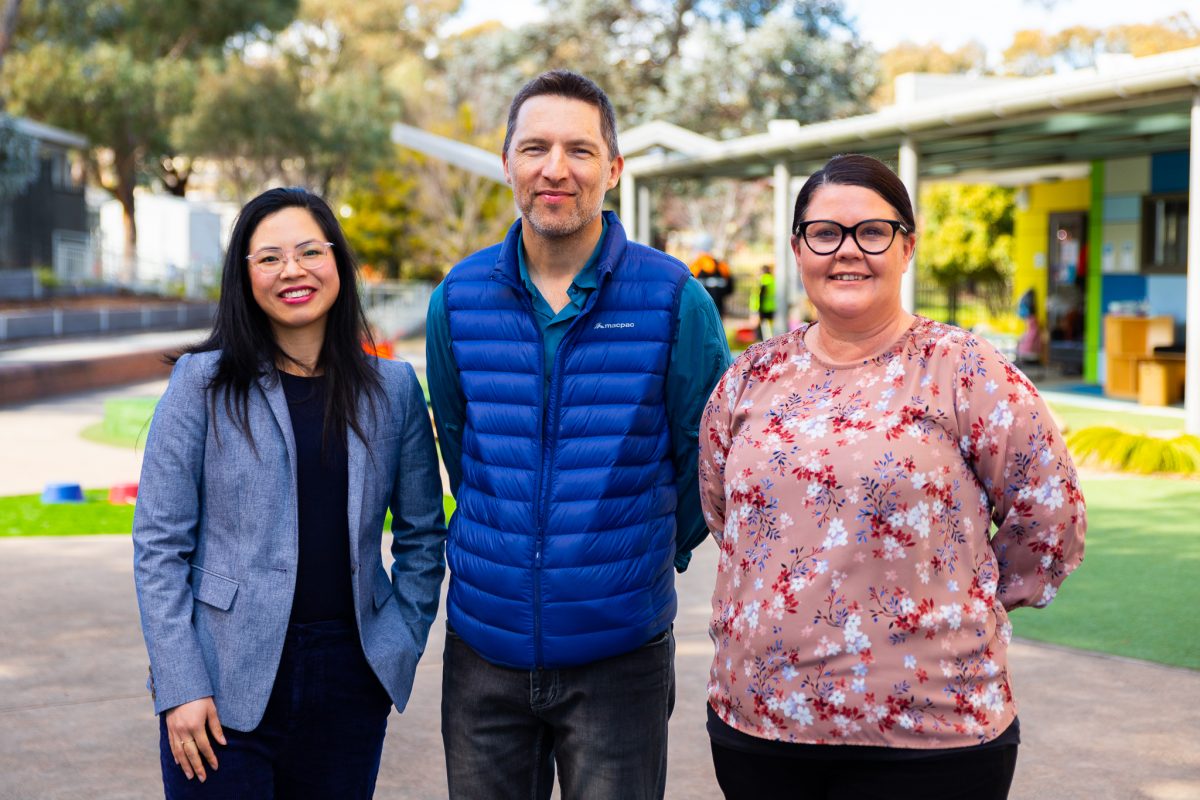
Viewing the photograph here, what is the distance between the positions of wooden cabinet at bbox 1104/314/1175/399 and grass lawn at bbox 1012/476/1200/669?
717 cm

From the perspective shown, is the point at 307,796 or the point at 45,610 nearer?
the point at 307,796

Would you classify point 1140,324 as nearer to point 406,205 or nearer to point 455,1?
point 406,205

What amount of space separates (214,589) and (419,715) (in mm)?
2462

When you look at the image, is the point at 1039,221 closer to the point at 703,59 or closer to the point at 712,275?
the point at 712,275

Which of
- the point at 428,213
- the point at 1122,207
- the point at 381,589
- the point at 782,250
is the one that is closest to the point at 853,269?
the point at 381,589

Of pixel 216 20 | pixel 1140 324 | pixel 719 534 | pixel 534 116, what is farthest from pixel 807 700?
pixel 216 20

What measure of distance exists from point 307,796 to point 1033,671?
145 inches

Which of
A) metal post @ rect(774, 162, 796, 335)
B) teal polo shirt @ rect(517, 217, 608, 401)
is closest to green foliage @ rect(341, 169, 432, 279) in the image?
metal post @ rect(774, 162, 796, 335)

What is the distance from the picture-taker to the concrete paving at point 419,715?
4.26 m

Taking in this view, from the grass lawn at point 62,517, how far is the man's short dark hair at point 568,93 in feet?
18.6

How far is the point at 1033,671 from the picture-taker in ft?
18.1

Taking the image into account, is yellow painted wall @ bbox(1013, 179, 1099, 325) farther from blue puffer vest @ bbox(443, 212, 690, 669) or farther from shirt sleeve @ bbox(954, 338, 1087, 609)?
shirt sleeve @ bbox(954, 338, 1087, 609)

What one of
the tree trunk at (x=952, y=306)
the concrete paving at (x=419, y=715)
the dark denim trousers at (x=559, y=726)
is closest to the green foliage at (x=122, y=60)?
the tree trunk at (x=952, y=306)

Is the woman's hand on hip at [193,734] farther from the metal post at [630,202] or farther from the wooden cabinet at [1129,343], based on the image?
the metal post at [630,202]
